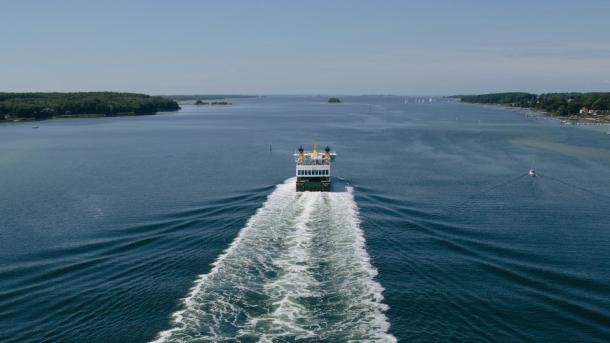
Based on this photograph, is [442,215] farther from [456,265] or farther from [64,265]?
[64,265]

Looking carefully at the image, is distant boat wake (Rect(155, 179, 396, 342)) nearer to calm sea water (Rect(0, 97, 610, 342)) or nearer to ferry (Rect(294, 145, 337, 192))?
calm sea water (Rect(0, 97, 610, 342))

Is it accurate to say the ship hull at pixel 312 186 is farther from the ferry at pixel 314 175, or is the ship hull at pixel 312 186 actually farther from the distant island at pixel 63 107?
the distant island at pixel 63 107

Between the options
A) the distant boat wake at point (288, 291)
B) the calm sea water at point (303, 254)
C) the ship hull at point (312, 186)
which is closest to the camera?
the distant boat wake at point (288, 291)

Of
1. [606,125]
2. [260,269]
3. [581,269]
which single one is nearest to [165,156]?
[260,269]

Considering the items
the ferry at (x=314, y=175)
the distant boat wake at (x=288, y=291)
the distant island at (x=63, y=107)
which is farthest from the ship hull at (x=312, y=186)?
the distant island at (x=63, y=107)

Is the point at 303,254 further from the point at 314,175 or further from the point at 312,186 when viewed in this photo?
the point at 314,175

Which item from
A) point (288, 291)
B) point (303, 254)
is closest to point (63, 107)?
point (303, 254)

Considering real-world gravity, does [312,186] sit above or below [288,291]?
above
